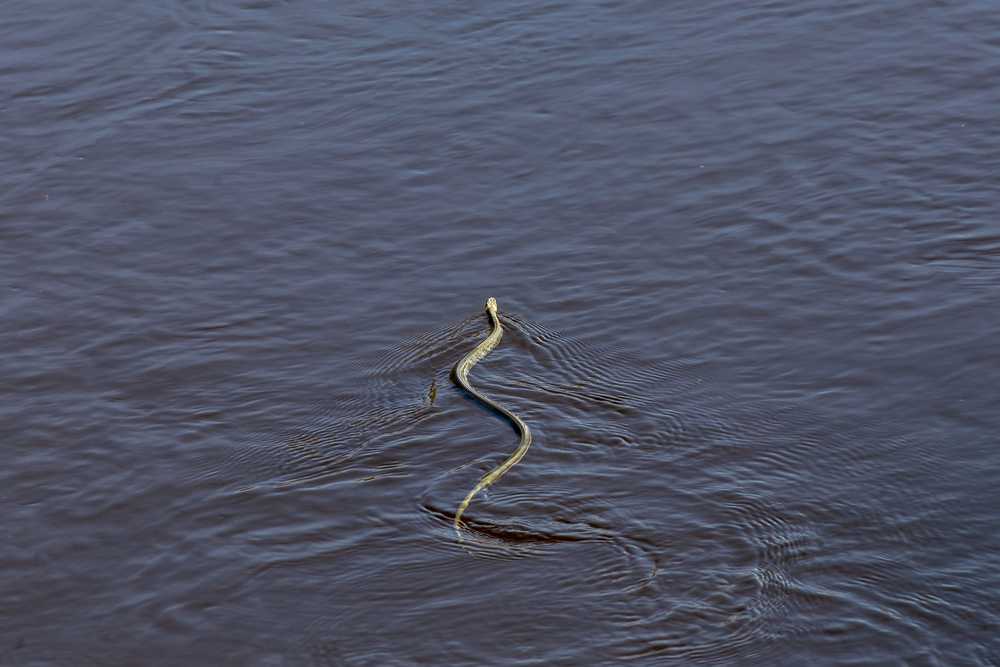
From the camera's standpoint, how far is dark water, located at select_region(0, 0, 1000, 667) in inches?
299

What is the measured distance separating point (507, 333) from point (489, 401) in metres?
0.90

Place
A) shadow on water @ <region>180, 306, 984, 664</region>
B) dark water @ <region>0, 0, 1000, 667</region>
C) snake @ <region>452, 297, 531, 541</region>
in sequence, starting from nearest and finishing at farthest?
shadow on water @ <region>180, 306, 984, 664</region> → dark water @ <region>0, 0, 1000, 667</region> → snake @ <region>452, 297, 531, 541</region>

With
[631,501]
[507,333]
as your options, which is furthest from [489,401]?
[631,501]

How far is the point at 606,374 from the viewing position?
32.2ft

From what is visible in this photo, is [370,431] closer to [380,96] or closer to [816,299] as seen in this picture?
[816,299]

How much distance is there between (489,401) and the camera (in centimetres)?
962

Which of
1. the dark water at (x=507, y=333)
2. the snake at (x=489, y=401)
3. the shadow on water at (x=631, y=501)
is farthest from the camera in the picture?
the snake at (x=489, y=401)

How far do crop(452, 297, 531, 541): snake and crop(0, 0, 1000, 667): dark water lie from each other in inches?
4.4

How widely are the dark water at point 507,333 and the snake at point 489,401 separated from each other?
4.4 inches

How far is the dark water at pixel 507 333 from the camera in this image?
7.60m

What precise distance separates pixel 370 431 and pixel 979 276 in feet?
16.1

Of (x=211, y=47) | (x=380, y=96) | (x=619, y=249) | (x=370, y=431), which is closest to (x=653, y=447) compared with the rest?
(x=370, y=431)

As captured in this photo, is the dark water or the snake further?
the snake

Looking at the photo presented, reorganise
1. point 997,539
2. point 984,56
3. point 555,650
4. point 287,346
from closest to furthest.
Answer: point 555,650, point 997,539, point 287,346, point 984,56
